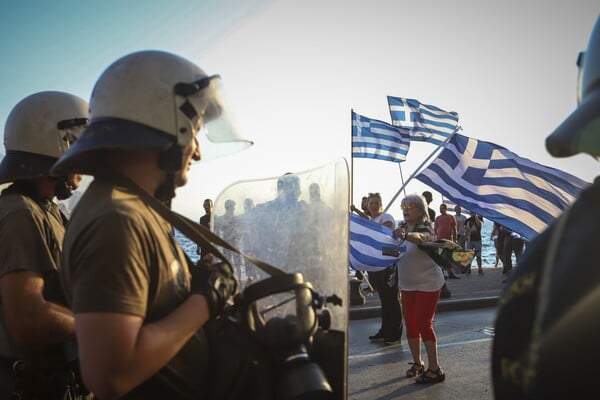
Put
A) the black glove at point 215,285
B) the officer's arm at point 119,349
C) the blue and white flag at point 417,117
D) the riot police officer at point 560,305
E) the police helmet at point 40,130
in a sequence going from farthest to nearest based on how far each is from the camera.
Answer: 1. the blue and white flag at point 417,117
2. the police helmet at point 40,130
3. the black glove at point 215,285
4. the officer's arm at point 119,349
5. the riot police officer at point 560,305

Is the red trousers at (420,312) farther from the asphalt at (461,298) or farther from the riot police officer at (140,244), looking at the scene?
the riot police officer at (140,244)

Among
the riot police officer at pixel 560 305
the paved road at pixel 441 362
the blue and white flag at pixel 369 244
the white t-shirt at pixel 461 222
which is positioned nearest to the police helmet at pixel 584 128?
the riot police officer at pixel 560 305

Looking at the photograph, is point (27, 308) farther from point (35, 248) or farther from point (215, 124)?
point (215, 124)

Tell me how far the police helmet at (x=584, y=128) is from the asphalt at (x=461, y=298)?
7414mm

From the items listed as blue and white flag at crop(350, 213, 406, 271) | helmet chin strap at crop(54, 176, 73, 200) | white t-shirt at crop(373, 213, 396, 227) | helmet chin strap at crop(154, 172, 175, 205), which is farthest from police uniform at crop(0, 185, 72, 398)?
white t-shirt at crop(373, 213, 396, 227)

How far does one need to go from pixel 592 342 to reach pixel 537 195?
6.10 metres

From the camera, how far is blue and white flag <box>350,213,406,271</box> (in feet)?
20.2

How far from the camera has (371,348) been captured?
6.33 metres

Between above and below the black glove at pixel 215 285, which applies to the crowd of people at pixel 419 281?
below

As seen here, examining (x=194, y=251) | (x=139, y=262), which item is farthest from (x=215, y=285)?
(x=194, y=251)

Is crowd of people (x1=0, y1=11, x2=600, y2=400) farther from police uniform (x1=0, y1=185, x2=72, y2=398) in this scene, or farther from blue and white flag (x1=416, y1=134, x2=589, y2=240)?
blue and white flag (x1=416, y1=134, x2=589, y2=240)

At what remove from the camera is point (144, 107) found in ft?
5.22

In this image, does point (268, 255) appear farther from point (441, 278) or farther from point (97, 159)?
point (441, 278)

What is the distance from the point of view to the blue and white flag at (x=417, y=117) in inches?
375
